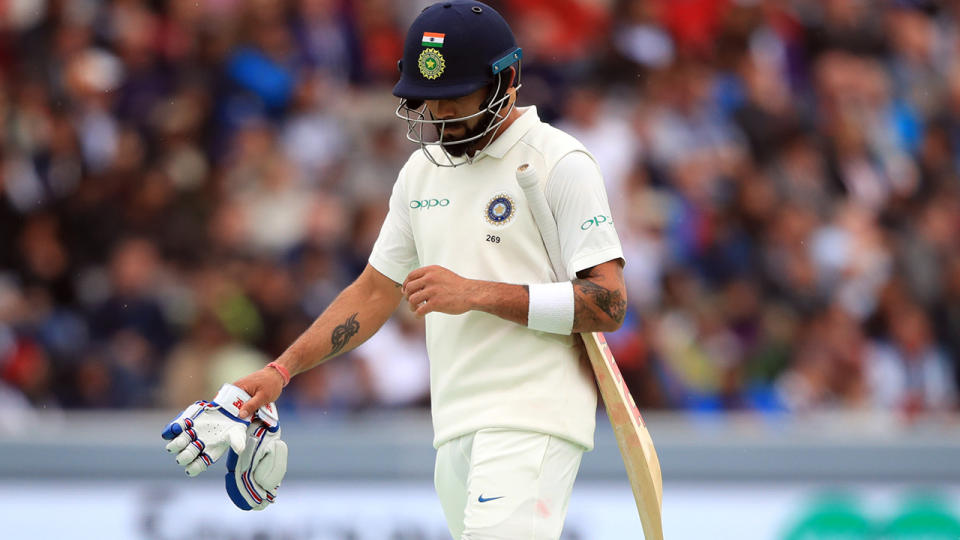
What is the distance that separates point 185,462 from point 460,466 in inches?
36.2

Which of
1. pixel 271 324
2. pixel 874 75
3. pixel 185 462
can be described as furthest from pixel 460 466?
pixel 874 75

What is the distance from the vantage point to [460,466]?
14.3 ft

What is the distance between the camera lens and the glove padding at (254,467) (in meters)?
4.42

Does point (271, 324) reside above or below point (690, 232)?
below

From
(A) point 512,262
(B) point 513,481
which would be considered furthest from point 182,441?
(A) point 512,262

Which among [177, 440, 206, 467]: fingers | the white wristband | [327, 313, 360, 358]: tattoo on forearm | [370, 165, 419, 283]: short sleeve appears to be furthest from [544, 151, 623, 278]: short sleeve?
[177, 440, 206, 467]: fingers

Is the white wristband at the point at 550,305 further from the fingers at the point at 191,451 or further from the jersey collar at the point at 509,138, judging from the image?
the fingers at the point at 191,451

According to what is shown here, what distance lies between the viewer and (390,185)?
10633mm

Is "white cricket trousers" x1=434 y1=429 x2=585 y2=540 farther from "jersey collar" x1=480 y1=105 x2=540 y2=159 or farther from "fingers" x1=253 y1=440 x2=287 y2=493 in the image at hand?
"jersey collar" x1=480 y1=105 x2=540 y2=159

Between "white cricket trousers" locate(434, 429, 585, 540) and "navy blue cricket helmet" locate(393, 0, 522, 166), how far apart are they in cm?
98

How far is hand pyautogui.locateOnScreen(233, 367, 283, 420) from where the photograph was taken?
14.3ft

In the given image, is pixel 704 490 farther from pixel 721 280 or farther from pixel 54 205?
pixel 54 205

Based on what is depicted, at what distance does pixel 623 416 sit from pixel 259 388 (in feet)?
4.16

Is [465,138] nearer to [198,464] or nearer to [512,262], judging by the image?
[512,262]
